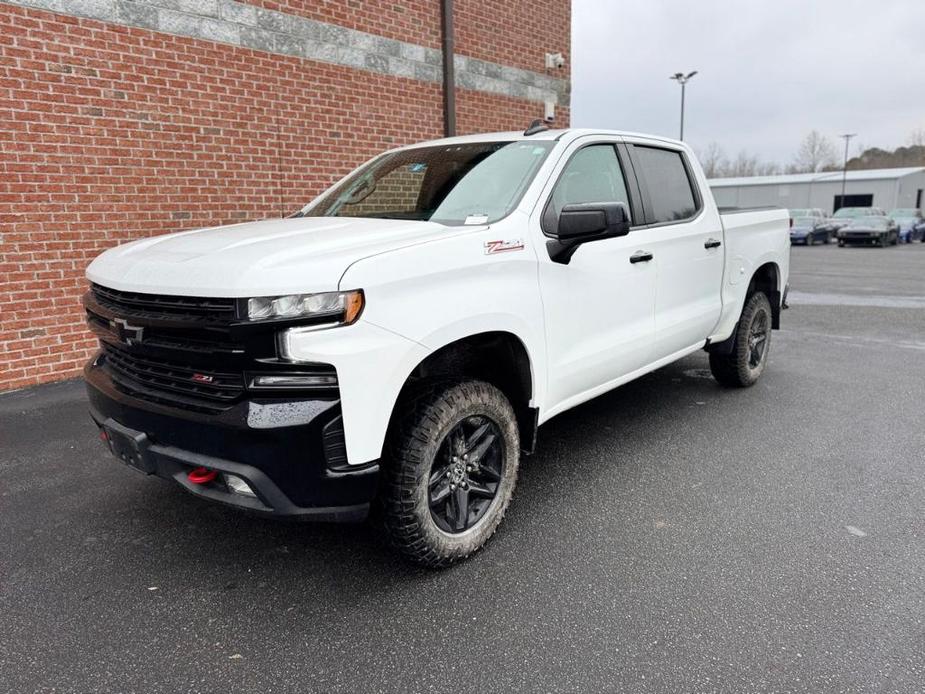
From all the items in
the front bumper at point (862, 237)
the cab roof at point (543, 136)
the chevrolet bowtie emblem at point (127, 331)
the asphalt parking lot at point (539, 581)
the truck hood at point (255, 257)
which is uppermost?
the cab roof at point (543, 136)

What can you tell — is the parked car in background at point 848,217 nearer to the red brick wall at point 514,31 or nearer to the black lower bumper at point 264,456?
the red brick wall at point 514,31

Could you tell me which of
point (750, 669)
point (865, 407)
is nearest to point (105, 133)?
point (750, 669)

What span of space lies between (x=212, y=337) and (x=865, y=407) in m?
4.90

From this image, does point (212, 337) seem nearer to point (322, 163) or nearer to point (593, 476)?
point (593, 476)

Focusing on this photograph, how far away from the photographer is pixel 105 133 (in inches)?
231

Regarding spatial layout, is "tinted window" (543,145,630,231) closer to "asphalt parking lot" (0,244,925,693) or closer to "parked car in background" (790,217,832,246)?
"asphalt parking lot" (0,244,925,693)

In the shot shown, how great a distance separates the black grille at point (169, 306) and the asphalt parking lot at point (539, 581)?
46.0 inches

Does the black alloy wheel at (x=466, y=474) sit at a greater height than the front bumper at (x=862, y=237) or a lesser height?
lesser

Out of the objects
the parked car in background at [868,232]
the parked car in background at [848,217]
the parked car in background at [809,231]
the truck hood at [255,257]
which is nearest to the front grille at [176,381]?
the truck hood at [255,257]

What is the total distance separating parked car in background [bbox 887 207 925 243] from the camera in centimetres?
3123

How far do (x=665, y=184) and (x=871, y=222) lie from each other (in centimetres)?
2911

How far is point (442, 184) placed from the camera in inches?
141

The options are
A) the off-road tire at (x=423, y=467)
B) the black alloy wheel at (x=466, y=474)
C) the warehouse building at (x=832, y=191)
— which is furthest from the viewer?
the warehouse building at (x=832, y=191)

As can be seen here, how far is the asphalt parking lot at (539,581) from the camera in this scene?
226 centimetres
